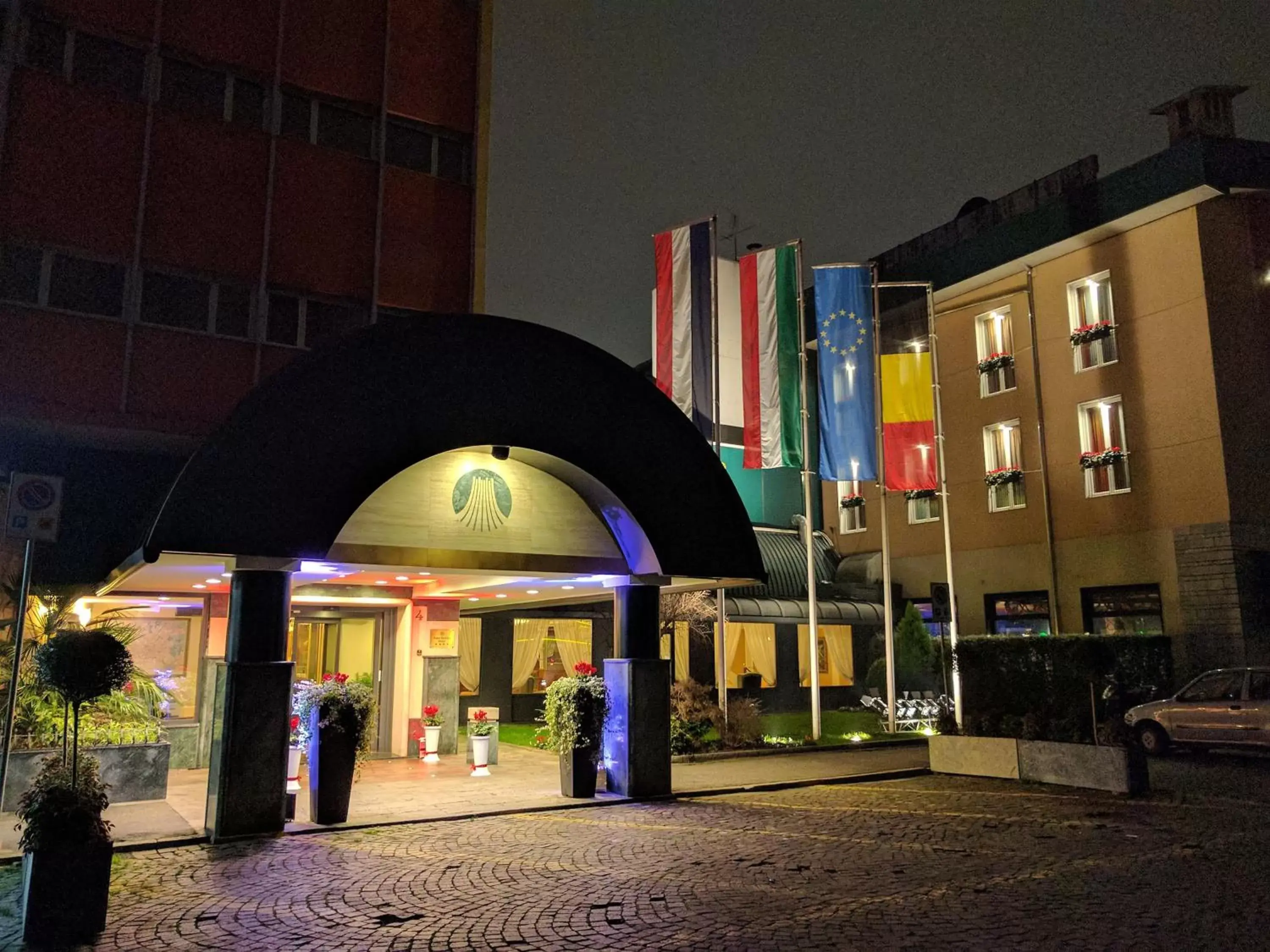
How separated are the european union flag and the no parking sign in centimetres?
1370

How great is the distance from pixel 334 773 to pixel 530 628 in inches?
527

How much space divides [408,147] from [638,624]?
12.6 metres

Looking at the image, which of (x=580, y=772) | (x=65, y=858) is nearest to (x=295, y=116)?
(x=580, y=772)

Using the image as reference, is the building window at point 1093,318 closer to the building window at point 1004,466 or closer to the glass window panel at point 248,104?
the building window at point 1004,466

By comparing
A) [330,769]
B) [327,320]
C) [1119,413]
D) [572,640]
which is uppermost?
[327,320]

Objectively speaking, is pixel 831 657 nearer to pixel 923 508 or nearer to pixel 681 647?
pixel 923 508

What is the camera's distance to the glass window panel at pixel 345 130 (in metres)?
19.6

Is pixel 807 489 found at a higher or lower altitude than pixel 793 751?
higher

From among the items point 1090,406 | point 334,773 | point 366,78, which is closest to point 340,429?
point 334,773

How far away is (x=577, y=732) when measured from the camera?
1300 centimetres

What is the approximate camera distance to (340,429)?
36.5 feet

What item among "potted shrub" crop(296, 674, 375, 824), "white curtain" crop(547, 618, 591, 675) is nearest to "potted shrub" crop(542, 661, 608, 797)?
"potted shrub" crop(296, 674, 375, 824)

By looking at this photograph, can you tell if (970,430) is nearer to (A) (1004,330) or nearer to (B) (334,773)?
(A) (1004,330)

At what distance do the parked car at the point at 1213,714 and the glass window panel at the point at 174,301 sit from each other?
19.5 metres
